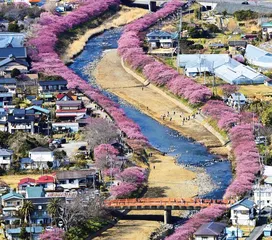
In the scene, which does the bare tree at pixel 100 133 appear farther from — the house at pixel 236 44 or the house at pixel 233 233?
the house at pixel 236 44

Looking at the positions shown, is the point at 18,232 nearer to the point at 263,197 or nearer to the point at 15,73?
the point at 263,197

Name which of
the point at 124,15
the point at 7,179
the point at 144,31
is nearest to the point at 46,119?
the point at 7,179

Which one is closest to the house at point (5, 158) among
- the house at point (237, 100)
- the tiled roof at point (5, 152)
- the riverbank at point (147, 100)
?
the tiled roof at point (5, 152)

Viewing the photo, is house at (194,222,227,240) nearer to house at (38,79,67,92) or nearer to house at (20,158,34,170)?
house at (20,158,34,170)

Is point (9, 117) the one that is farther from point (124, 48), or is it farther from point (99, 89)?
point (124, 48)

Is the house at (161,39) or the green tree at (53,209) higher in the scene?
the green tree at (53,209)

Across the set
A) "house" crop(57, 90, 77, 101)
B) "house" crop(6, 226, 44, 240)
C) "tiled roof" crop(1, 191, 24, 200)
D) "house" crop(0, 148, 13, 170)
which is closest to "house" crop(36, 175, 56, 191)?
"tiled roof" crop(1, 191, 24, 200)
